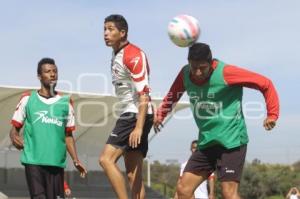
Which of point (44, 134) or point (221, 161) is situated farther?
point (44, 134)

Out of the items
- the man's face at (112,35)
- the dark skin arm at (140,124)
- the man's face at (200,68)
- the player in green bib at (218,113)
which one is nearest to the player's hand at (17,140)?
the dark skin arm at (140,124)

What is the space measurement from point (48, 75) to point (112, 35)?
889 millimetres

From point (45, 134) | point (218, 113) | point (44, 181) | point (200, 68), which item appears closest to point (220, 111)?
point (218, 113)

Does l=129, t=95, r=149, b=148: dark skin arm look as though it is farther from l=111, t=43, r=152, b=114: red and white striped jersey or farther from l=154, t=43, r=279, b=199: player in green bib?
l=154, t=43, r=279, b=199: player in green bib

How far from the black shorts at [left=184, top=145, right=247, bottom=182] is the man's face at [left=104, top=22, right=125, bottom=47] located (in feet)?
5.16

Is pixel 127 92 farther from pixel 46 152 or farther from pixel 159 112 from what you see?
pixel 46 152

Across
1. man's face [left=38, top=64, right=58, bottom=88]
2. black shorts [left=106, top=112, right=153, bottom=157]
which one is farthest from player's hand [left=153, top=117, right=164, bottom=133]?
man's face [left=38, top=64, right=58, bottom=88]

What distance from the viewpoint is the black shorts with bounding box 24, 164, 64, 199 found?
794 cm

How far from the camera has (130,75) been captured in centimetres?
794

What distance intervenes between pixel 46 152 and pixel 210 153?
1.84 meters

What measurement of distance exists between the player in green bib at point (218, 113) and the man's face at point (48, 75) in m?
1.56

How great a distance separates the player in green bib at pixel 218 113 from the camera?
7555mm

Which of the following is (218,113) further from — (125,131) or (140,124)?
(125,131)

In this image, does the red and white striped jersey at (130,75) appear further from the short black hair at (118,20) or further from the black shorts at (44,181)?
the black shorts at (44,181)
